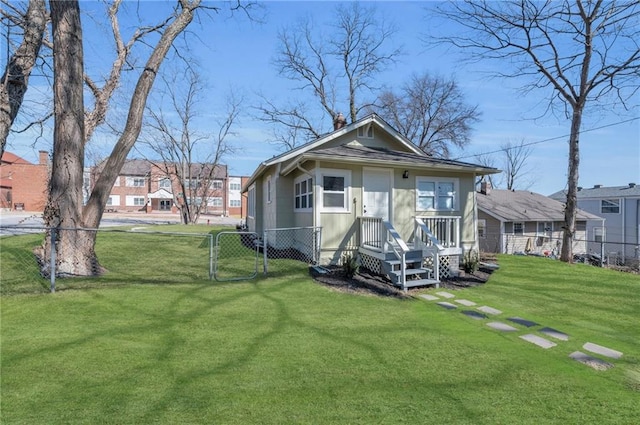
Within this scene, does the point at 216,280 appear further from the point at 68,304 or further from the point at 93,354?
the point at 93,354

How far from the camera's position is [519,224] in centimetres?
2612

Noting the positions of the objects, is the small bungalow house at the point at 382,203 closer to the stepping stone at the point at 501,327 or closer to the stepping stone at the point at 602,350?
the stepping stone at the point at 501,327

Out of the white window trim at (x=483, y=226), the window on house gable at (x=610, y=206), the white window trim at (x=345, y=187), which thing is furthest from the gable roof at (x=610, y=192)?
the white window trim at (x=345, y=187)

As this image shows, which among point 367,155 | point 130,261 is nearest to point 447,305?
point 367,155

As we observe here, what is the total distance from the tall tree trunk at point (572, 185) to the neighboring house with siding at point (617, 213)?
18191 millimetres

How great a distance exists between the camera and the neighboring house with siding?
28359mm

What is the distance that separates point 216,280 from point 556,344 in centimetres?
605

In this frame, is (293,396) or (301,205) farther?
(301,205)

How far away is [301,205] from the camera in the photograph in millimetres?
10688

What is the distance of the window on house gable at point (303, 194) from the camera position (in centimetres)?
976

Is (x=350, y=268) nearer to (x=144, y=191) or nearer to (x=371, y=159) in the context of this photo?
(x=371, y=159)

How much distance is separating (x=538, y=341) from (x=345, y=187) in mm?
5670

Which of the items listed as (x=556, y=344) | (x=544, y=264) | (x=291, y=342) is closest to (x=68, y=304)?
(x=291, y=342)

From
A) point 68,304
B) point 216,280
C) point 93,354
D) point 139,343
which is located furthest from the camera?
point 216,280
